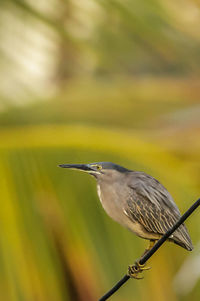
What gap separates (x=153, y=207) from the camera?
119 inches

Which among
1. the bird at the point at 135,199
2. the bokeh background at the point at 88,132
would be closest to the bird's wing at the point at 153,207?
the bird at the point at 135,199

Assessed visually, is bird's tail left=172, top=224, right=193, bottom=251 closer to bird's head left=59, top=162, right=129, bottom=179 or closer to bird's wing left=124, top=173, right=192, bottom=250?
bird's wing left=124, top=173, right=192, bottom=250

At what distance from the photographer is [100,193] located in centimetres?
295

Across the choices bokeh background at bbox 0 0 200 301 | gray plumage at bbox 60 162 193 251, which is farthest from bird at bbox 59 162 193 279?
bokeh background at bbox 0 0 200 301

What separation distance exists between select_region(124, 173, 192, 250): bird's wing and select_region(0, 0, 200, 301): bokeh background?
54 cm

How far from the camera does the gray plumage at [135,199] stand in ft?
9.62

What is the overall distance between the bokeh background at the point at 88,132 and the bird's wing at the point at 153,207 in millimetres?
536

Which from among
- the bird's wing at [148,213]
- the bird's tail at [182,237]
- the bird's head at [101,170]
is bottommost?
the bird's tail at [182,237]

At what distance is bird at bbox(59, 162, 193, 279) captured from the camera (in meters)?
2.93

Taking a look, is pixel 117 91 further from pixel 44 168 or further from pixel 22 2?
pixel 44 168

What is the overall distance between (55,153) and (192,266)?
119cm

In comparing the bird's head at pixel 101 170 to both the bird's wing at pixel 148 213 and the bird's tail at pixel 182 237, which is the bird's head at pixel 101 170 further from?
the bird's tail at pixel 182 237

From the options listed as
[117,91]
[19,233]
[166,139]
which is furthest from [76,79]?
[19,233]

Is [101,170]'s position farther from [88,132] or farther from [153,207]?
[88,132]
